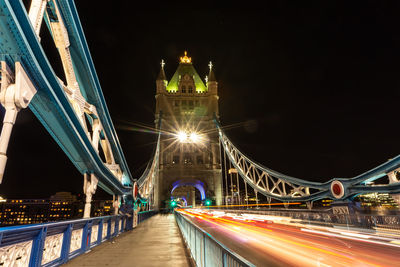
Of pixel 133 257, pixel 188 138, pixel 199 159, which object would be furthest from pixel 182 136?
pixel 133 257

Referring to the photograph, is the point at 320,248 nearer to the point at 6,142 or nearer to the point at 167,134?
the point at 6,142

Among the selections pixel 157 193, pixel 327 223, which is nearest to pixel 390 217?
pixel 327 223

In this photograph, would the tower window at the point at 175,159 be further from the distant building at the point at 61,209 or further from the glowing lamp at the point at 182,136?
the distant building at the point at 61,209

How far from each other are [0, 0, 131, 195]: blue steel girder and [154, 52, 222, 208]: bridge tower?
44033 mm

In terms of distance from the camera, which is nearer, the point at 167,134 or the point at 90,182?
the point at 90,182

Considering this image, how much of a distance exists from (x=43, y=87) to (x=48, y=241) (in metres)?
3.49

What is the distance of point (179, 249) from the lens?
7270 mm

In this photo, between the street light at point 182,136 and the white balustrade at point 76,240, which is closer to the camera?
the white balustrade at point 76,240

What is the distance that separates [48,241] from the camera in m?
4.95

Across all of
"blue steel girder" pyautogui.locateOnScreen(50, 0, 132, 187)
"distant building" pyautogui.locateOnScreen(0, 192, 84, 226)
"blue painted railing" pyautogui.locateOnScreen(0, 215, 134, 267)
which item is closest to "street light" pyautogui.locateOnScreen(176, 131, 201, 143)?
"blue steel girder" pyautogui.locateOnScreen(50, 0, 132, 187)

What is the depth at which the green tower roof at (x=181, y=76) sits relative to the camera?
64438 mm

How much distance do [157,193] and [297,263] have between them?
159 feet

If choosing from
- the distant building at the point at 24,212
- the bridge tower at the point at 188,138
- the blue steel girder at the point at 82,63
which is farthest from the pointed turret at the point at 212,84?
the distant building at the point at 24,212

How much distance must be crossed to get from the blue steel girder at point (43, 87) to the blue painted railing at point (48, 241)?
217 cm
